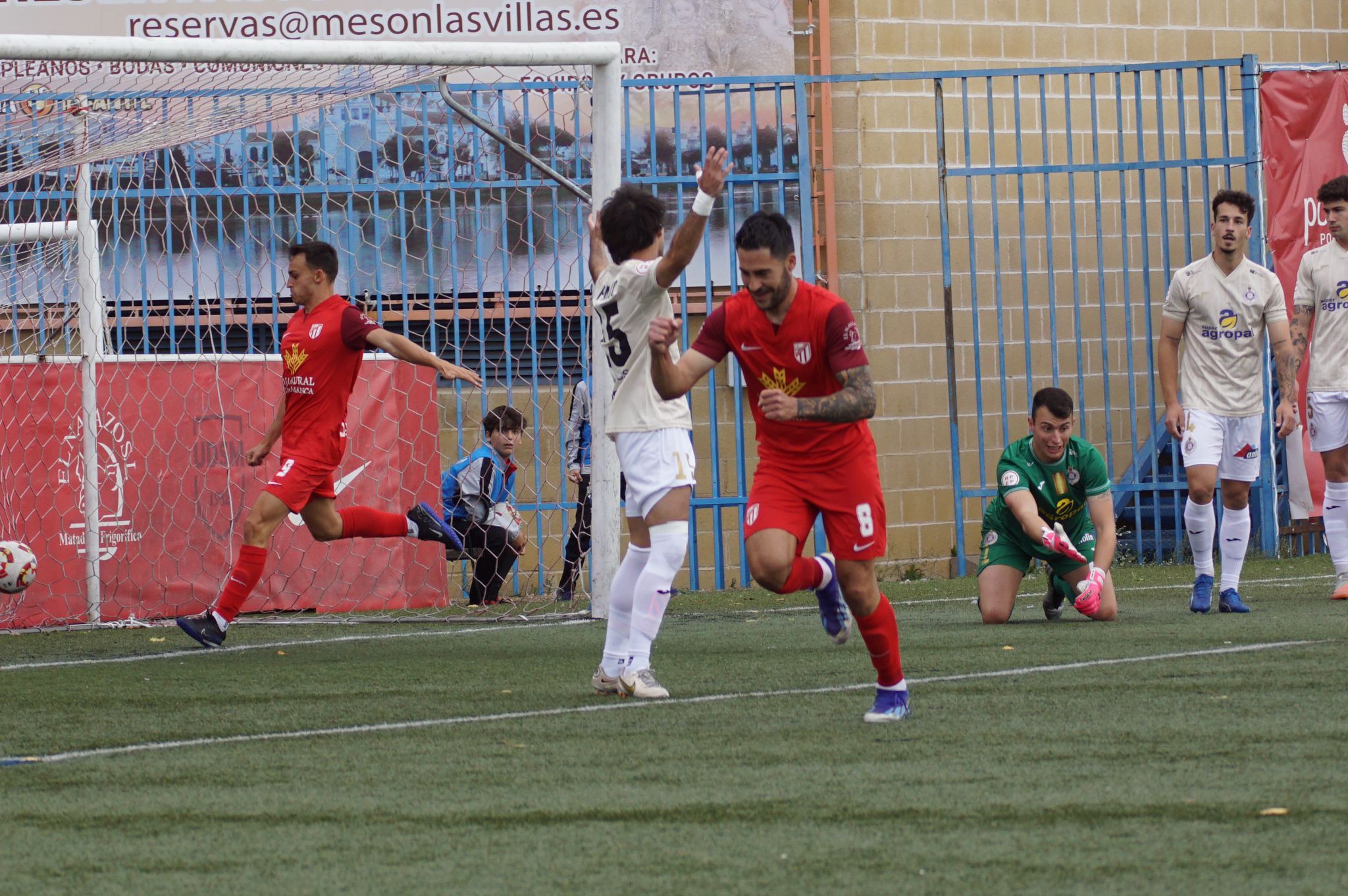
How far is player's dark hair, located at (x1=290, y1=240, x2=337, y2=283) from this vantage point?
8.23 metres

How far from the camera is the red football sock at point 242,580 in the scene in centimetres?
810

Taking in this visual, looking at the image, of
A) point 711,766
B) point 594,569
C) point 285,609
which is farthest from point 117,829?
point 285,609

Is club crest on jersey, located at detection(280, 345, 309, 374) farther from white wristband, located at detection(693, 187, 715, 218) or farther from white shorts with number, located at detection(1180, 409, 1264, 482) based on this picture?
white shorts with number, located at detection(1180, 409, 1264, 482)

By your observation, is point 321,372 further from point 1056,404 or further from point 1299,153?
point 1299,153

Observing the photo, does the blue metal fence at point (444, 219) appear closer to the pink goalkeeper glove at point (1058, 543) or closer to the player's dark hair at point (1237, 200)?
the player's dark hair at point (1237, 200)

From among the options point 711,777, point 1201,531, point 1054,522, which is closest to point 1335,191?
point 1201,531

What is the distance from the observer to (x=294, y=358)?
816 centimetres

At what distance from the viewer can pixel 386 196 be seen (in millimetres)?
12227

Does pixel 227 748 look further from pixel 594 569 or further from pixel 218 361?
pixel 218 361

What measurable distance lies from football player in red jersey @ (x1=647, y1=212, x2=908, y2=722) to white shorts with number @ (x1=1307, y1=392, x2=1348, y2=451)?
4.12 metres

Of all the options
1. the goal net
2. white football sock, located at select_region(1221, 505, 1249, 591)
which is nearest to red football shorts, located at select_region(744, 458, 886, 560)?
the goal net

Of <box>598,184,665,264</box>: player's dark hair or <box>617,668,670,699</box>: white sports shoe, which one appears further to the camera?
<box>598,184,665,264</box>: player's dark hair

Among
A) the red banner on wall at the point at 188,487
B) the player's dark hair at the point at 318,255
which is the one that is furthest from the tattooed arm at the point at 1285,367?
the red banner on wall at the point at 188,487

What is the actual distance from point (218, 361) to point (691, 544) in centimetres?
348
